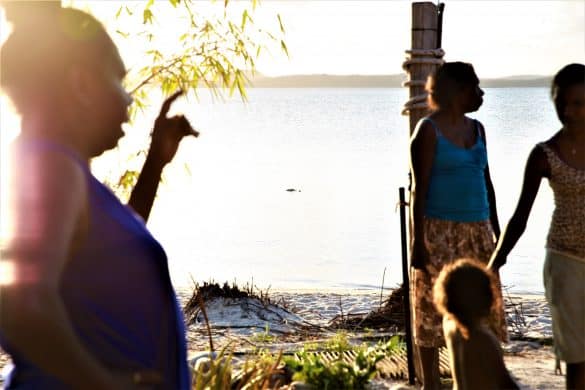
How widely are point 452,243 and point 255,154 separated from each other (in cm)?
4812

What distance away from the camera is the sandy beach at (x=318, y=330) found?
235 inches

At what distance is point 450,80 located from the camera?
4691mm

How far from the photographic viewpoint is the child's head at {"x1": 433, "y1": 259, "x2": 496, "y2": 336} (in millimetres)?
3549

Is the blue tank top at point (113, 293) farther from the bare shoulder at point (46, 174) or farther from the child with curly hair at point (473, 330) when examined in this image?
the child with curly hair at point (473, 330)

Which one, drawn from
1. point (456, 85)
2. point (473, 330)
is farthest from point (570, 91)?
point (473, 330)

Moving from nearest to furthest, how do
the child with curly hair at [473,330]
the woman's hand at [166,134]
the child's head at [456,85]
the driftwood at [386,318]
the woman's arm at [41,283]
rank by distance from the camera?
the woman's arm at [41,283] → the woman's hand at [166,134] → the child with curly hair at [473,330] → the child's head at [456,85] → the driftwood at [386,318]

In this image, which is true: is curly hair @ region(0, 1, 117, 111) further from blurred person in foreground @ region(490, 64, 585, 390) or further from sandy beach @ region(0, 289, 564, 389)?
sandy beach @ region(0, 289, 564, 389)

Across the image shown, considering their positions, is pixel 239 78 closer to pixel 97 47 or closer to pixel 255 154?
pixel 97 47

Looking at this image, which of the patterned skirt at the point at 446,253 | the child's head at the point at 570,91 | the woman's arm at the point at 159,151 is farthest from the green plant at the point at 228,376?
the woman's arm at the point at 159,151

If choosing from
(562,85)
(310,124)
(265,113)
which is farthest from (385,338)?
(265,113)

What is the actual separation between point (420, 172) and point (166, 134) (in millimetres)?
2762

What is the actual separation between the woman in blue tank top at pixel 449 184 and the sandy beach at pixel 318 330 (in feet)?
2.74

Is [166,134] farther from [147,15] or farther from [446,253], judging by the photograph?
[147,15]

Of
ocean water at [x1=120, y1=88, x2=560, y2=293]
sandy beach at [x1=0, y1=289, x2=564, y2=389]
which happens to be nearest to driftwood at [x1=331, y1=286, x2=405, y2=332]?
sandy beach at [x1=0, y1=289, x2=564, y2=389]
